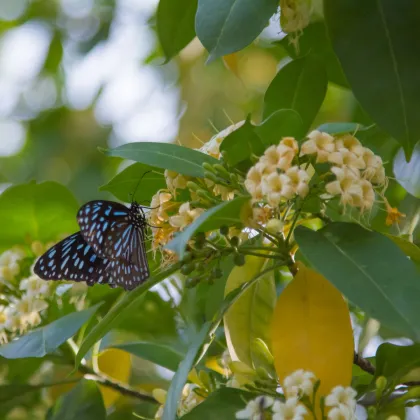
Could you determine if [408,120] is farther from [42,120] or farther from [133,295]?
[42,120]

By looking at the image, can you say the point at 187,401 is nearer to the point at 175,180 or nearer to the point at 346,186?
the point at 175,180

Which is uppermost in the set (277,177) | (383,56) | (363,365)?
(383,56)

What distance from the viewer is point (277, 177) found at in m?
1.13

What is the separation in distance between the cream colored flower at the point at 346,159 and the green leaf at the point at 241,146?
130 mm

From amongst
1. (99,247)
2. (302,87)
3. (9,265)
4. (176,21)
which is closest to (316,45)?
(302,87)

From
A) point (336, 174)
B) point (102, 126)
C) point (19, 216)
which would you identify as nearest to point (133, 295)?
point (336, 174)

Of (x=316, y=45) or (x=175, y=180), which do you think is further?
(x=316, y=45)

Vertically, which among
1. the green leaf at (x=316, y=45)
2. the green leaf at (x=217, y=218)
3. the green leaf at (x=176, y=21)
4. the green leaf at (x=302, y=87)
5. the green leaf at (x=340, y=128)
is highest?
the green leaf at (x=176, y=21)

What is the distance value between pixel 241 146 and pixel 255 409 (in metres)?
0.38

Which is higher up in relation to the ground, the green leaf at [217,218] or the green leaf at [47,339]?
the green leaf at [217,218]

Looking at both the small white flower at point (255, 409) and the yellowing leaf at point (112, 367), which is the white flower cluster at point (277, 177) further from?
the yellowing leaf at point (112, 367)

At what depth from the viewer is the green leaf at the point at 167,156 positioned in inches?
49.1

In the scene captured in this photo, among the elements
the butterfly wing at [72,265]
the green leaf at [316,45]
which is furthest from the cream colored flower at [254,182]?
the butterfly wing at [72,265]

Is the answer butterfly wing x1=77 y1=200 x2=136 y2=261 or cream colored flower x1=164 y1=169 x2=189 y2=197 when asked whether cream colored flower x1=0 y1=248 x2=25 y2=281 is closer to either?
butterfly wing x1=77 y1=200 x2=136 y2=261
